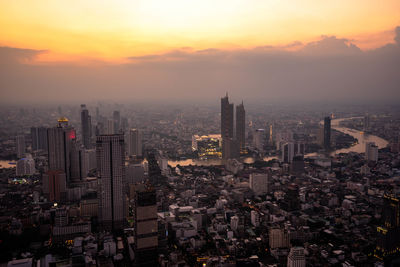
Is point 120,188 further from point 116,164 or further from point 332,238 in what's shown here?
point 332,238

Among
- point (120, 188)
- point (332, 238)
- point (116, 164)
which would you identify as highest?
point (116, 164)

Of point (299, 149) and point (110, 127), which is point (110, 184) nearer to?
point (110, 127)

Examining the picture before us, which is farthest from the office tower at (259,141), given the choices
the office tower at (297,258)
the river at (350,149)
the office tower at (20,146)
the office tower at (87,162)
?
the office tower at (297,258)

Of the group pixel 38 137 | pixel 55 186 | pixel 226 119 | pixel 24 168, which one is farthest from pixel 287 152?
pixel 38 137

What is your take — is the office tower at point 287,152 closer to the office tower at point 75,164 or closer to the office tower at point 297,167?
the office tower at point 297,167

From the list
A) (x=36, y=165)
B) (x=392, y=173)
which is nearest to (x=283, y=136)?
(x=392, y=173)

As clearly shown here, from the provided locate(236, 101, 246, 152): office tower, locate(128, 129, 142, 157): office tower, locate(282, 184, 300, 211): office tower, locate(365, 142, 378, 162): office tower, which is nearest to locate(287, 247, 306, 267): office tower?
locate(282, 184, 300, 211): office tower

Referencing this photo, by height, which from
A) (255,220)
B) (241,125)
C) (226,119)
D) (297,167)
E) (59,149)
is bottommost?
(255,220)
